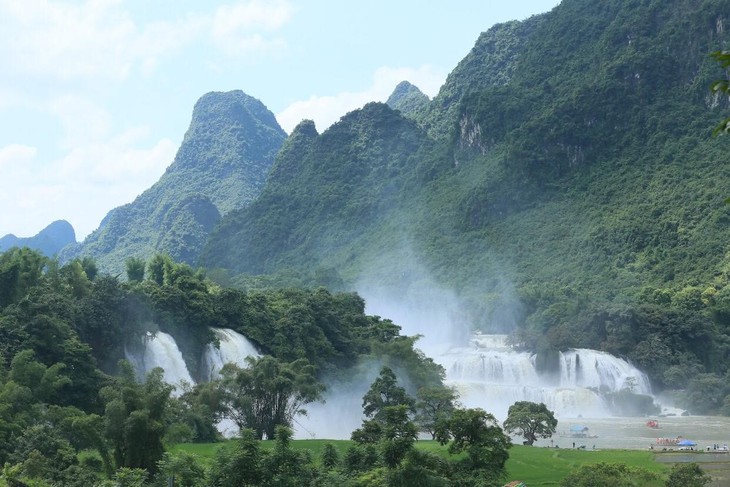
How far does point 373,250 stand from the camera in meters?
117

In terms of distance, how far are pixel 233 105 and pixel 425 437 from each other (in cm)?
15497

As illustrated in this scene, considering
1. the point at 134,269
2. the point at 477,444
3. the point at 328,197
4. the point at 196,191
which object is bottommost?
the point at 477,444

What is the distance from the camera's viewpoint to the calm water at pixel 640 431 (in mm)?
44781

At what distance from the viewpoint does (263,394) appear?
127 feet

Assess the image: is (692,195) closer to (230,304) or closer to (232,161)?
(230,304)

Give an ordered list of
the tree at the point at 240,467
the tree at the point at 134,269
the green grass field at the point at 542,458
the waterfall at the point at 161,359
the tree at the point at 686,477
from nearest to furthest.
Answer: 1. the tree at the point at 240,467
2. the tree at the point at 686,477
3. the green grass field at the point at 542,458
4. the waterfall at the point at 161,359
5. the tree at the point at 134,269

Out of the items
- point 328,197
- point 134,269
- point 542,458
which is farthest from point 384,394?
point 328,197

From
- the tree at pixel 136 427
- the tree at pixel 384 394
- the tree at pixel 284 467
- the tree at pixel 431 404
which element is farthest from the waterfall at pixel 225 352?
the tree at pixel 284 467

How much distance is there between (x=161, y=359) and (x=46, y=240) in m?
145

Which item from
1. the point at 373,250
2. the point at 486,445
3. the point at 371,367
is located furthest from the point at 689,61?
the point at 486,445

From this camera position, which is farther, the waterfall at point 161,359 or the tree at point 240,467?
the waterfall at point 161,359

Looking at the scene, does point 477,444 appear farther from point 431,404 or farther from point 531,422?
point 531,422

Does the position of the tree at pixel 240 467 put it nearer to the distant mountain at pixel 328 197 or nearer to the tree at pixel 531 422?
the tree at pixel 531 422

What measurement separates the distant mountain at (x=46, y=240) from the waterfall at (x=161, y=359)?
124m
